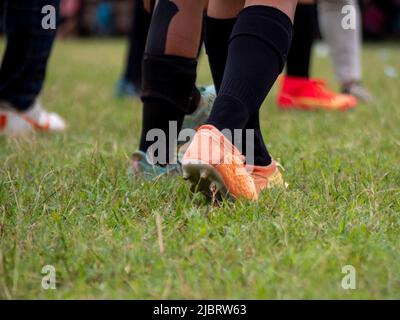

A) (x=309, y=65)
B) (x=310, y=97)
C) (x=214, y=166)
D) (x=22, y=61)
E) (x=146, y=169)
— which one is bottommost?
(x=214, y=166)

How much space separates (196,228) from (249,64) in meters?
0.34

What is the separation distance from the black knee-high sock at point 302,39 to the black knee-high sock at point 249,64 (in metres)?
1.62

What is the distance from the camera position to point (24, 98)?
253 centimetres

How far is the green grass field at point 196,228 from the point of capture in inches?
43.4

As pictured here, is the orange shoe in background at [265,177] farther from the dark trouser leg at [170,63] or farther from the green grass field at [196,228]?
the dark trouser leg at [170,63]

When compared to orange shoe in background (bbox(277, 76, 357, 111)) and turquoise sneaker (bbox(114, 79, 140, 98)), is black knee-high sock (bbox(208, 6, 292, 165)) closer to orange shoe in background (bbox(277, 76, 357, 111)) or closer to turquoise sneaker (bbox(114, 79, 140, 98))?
orange shoe in background (bbox(277, 76, 357, 111))

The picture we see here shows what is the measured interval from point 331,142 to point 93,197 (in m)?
0.97

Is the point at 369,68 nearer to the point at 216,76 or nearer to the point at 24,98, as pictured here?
the point at 24,98

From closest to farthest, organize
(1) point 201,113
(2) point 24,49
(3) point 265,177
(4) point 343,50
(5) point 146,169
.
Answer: (3) point 265,177 < (5) point 146,169 < (1) point 201,113 < (2) point 24,49 < (4) point 343,50

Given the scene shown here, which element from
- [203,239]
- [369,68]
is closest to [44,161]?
[203,239]

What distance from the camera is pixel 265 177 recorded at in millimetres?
1618

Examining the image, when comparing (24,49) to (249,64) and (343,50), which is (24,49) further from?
(343,50)

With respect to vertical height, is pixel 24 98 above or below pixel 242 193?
above

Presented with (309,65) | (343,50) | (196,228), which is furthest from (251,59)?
(343,50)
